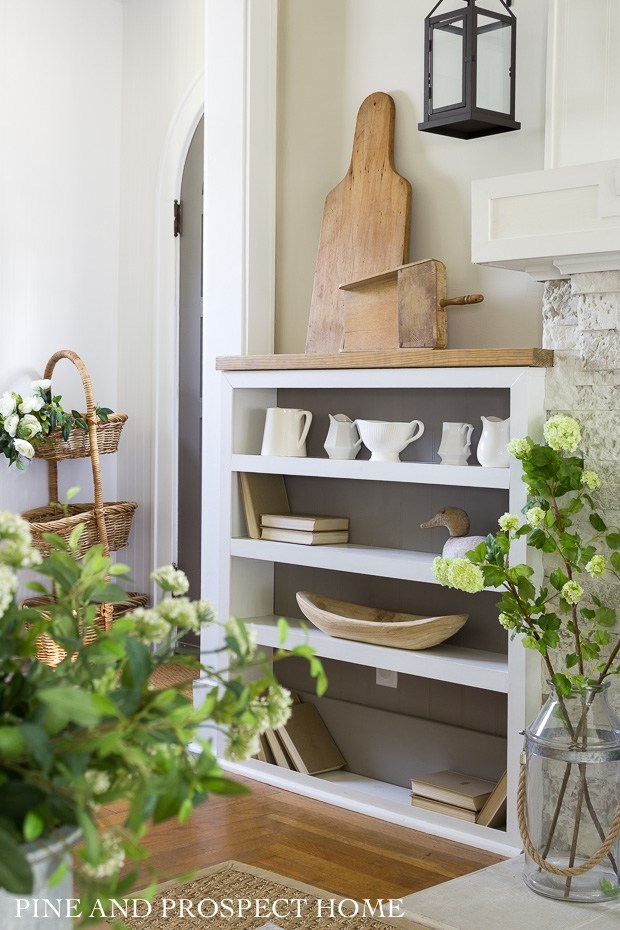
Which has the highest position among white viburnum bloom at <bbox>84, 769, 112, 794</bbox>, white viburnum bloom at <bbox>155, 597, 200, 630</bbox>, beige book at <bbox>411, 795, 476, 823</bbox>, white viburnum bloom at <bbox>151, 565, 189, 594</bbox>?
white viburnum bloom at <bbox>151, 565, 189, 594</bbox>

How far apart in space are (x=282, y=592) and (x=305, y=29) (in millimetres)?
1887

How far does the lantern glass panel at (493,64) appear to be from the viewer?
285 centimetres

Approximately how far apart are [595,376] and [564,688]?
0.78 meters

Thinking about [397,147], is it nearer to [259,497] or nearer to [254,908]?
[259,497]

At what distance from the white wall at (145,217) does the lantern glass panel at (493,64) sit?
2.10 m

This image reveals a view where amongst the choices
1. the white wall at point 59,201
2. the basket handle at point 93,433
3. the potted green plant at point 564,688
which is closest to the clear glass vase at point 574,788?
the potted green plant at point 564,688

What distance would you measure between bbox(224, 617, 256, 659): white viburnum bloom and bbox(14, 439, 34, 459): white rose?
3619 mm

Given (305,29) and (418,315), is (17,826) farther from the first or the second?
(305,29)

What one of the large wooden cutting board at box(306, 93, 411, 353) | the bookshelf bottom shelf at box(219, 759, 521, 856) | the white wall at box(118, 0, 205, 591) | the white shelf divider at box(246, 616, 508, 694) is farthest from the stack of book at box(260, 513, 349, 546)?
Result: the white wall at box(118, 0, 205, 591)

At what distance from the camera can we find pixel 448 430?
3012 millimetres

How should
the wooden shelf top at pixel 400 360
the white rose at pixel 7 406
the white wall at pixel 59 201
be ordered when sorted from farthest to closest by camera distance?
the white wall at pixel 59 201, the white rose at pixel 7 406, the wooden shelf top at pixel 400 360

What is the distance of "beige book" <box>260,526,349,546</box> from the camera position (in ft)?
11.0

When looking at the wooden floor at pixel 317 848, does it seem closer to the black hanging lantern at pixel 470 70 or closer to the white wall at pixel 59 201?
the black hanging lantern at pixel 470 70

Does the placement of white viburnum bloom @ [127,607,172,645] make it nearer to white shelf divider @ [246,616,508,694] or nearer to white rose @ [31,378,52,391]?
white shelf divider @ [246,616,508,694]
